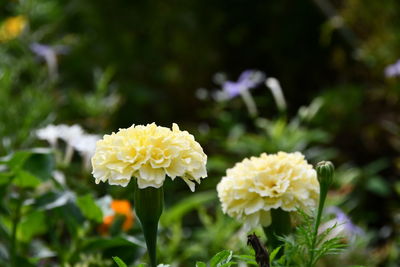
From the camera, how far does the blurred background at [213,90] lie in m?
1.53

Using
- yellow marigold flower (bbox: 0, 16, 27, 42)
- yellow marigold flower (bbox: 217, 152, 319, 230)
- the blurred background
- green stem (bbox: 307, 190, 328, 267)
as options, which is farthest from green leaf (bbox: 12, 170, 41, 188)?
yellow marigold flower (bbox: 0, 16, 27, 42)

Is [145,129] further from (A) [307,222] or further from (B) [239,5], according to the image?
(B) [239,5]

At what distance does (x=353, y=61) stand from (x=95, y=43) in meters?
1.17

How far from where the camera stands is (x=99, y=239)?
1.04 meters

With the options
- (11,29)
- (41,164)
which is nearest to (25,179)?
(41,164)

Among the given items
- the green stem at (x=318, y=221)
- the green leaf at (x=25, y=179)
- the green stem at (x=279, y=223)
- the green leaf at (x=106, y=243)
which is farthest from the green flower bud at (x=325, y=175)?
the green leaf at (x=25, y=179)

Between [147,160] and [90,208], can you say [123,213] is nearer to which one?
[90,208]

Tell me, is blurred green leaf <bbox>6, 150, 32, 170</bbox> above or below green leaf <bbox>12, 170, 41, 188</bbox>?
above

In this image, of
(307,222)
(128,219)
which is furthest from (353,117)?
(307,222)

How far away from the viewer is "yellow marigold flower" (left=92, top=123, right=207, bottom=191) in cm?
59

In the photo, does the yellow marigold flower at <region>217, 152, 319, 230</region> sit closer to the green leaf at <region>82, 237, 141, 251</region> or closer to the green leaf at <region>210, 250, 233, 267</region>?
the green leaf at <region>210, 250, 233, 267</region>

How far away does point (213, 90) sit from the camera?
288cm

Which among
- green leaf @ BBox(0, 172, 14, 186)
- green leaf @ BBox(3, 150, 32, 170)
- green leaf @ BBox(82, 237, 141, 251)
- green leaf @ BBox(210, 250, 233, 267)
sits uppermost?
green leaf @ BBox(3, 150, 32, 170)

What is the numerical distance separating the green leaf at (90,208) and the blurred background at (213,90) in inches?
5.3
